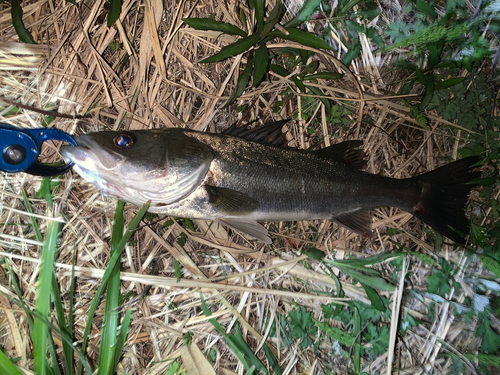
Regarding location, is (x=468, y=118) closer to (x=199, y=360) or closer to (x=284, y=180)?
(x=284, y=180)

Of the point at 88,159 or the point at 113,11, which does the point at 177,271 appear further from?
the point at 113,11

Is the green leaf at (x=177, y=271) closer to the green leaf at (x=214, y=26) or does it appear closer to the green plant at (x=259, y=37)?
the green plant at (x=259, y=37)

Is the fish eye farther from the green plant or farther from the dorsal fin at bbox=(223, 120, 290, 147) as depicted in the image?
the green plant

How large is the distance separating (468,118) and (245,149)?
7.64 ft

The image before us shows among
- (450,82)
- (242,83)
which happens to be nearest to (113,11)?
(242,83)

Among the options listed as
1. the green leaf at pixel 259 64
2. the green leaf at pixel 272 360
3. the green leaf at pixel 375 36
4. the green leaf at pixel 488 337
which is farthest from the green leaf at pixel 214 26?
the green leaf at pixel 488 337

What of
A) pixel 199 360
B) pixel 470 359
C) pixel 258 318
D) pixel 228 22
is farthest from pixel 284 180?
pixel 470 359

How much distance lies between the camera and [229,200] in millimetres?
2467

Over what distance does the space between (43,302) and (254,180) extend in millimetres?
1890

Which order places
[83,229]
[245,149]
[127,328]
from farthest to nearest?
[83,229] → [127,328] → [245,149]

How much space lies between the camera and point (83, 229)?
2955 millimetres

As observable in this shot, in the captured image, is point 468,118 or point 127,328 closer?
point 127,328

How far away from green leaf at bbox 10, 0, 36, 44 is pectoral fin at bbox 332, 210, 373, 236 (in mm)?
3316

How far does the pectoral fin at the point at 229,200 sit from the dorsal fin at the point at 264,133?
53 centimetres
